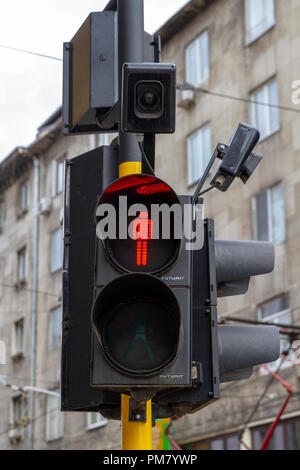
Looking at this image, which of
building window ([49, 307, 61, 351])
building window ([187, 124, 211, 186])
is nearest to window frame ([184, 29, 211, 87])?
building window ([187, 124, 211, 186])

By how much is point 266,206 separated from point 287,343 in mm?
5497

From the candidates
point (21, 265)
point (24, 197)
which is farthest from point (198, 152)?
point (24, 197)

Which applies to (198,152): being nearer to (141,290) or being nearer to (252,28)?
(252,28)

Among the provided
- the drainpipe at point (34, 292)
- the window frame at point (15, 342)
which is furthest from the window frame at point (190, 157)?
the window frame at point (15, 342)

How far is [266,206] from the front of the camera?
2380 cm

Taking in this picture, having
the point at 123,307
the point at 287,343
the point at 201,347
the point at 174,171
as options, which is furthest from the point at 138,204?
the point at 174,171

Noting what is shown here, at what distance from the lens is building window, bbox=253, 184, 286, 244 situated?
23.1 meters

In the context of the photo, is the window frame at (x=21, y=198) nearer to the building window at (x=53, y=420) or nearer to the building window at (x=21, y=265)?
the building window at (x=21, y=265)

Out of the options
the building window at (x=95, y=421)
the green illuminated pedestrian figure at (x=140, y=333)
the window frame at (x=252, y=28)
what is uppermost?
the window frame at (x=252, y=28)

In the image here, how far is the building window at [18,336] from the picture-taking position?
→ 37062mm

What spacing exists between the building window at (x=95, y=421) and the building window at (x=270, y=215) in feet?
30.7

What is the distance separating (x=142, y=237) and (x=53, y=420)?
97.0ft

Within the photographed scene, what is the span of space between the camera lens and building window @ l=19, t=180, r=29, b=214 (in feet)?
115

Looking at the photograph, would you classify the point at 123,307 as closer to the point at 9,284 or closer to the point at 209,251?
the point at 209,251
